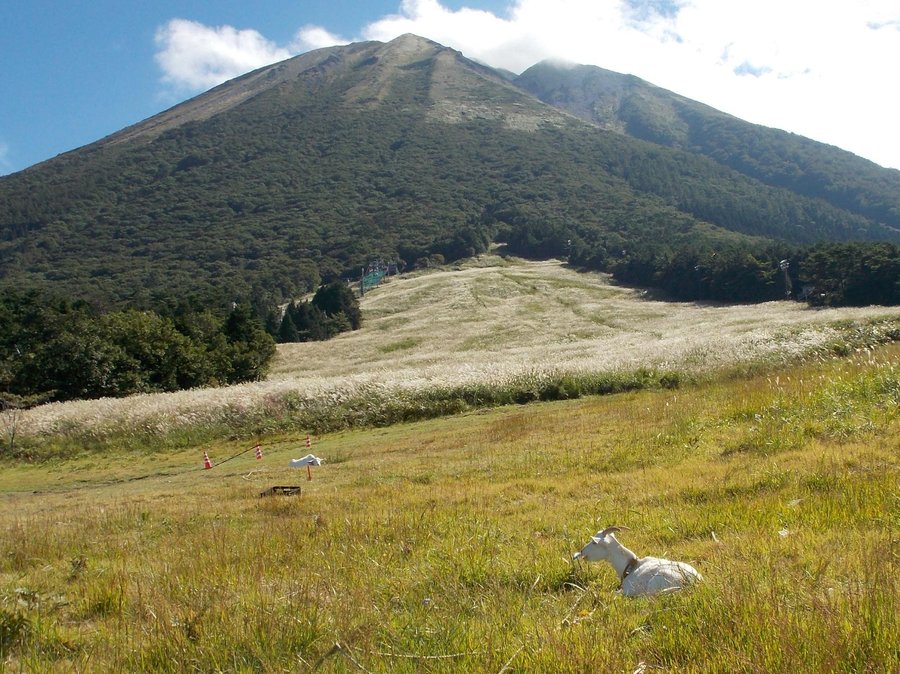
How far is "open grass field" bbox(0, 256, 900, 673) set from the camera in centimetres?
338

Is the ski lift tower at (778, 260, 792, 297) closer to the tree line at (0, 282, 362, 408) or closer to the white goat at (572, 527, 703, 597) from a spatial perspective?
the tree line at (0, 282, 362, 408)

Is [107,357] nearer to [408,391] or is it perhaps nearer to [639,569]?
[408,391]

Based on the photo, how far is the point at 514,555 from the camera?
18.7 feet

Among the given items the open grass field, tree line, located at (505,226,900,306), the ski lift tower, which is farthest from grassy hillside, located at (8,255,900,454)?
the ski lift tower

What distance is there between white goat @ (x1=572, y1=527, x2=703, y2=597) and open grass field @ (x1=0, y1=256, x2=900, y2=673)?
16 cm

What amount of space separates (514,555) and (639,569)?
4.78ft

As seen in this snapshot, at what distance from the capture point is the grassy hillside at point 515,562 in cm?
335

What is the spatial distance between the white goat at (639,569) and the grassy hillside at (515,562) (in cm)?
19

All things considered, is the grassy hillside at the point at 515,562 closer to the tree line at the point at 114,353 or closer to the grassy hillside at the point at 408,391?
the grassy hillside at the point at 408,391

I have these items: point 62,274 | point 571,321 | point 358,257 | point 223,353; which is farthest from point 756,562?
point 62,274

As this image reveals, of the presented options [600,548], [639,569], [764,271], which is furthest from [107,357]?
[764,271]

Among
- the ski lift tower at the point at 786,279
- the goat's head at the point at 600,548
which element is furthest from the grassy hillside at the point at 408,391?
the ski lift tower at the point at 786,279

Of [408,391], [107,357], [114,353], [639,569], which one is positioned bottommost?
[408,391]

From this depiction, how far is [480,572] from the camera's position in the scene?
515cm
